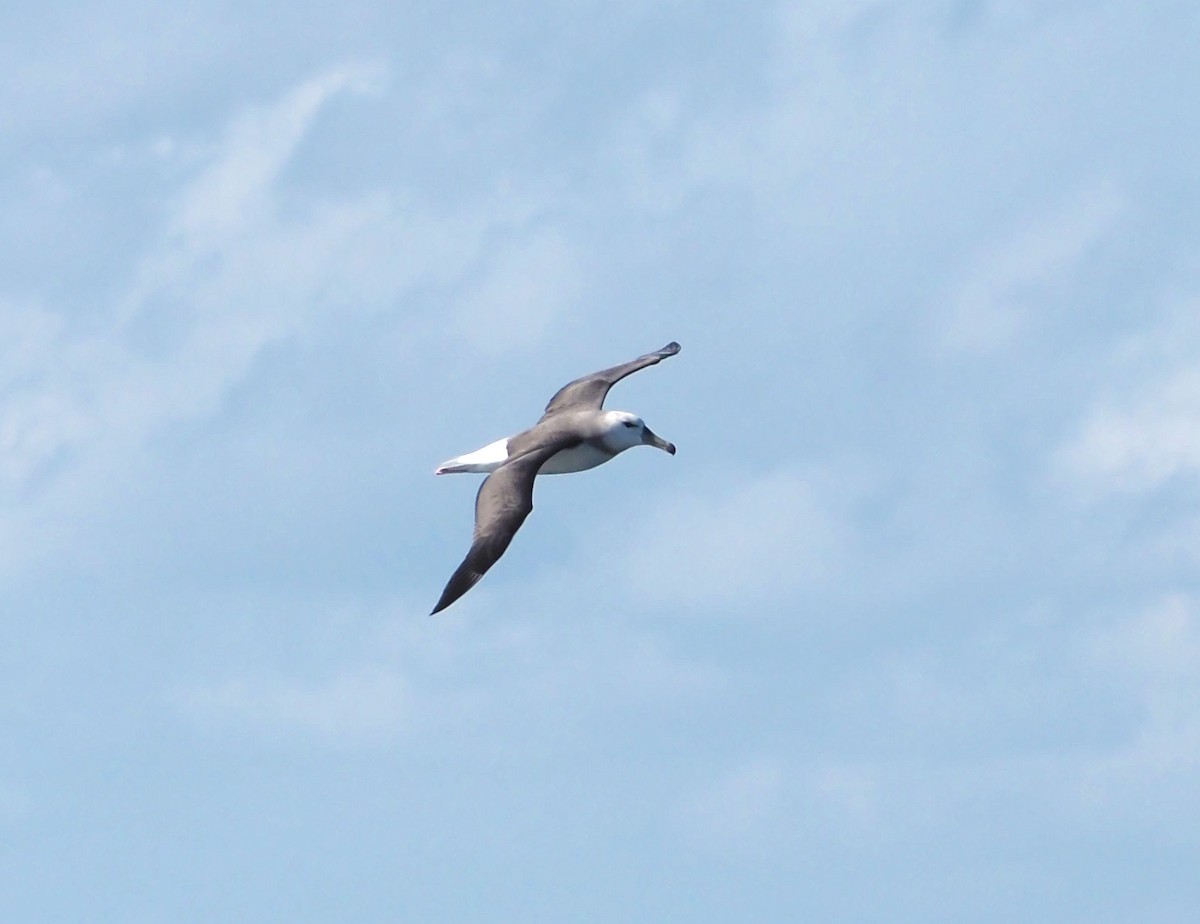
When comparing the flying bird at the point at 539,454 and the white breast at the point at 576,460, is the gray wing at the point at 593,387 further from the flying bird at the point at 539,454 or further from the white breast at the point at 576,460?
the white breast at the point at 576,460

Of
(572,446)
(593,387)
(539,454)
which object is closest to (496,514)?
(539,454)

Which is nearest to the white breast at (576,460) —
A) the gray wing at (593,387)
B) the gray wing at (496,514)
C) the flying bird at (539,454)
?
the flying bird at (539,454)

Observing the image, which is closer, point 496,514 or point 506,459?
point 496,514

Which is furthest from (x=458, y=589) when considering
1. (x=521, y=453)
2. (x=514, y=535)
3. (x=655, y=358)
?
(x=655, y=358)

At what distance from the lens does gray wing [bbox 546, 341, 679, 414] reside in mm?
45875

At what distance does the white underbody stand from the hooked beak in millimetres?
826

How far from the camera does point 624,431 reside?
141 feet

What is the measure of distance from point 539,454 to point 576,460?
1957 mm

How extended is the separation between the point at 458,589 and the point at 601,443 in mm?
7782

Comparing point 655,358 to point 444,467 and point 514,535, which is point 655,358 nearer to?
point 444,467

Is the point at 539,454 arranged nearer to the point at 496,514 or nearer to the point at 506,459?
the point at 506,459

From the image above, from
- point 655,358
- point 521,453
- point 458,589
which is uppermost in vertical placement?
point 655,358

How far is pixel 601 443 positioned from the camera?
140 ft

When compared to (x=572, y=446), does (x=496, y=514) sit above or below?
below
